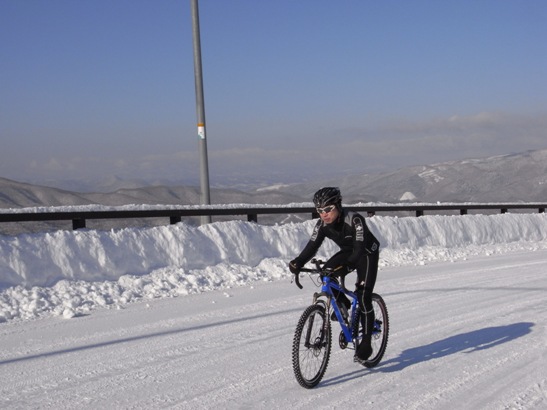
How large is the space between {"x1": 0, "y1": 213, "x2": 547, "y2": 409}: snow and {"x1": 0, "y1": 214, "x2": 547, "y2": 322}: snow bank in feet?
0.11

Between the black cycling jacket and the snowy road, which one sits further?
the black cycling jacket

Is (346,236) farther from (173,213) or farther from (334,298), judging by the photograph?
(173,213)

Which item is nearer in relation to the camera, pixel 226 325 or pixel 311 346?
pixel 311 346

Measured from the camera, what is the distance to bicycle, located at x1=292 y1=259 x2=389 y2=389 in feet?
20.2

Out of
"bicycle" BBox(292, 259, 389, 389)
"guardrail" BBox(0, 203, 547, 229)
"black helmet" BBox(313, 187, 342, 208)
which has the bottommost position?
"bicycle" BBox(292, 259, 389, 389)

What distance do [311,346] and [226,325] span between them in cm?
314

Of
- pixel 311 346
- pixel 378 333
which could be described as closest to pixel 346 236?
pixel 311 346

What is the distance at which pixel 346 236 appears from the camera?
668cm

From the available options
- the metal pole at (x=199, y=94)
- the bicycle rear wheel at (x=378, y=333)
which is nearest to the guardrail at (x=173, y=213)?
the metal pole at (x=199, y=94)

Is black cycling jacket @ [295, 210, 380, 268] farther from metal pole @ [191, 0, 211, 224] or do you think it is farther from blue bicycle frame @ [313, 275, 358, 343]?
metal pole @ [191, 0, 211, 224]

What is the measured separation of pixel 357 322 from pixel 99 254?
7914 millimetres

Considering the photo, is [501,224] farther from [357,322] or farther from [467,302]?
[357,322]

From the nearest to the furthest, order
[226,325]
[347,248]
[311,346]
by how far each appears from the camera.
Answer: [311,346] < [347,248] < [226,325]


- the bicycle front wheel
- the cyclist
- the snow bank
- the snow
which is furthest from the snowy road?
the snow bank
